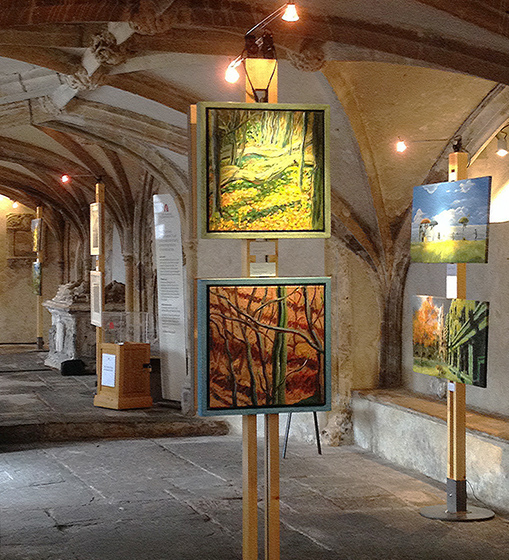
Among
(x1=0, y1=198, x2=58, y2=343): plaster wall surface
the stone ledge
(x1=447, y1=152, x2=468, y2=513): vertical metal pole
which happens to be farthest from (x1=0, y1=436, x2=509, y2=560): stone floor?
(x1=0, y1=198, x2=58, y2=343): plaster wall surface

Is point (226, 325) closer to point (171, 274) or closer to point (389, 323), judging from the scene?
point (389, 323)

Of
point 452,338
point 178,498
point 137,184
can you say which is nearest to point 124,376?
point 178,498

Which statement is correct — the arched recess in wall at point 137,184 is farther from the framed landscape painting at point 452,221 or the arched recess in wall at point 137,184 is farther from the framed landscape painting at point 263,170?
the framed landscape painting at point 263,170

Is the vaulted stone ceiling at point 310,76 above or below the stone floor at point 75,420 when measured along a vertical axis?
above

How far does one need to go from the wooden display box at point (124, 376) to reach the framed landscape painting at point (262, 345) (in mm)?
5609

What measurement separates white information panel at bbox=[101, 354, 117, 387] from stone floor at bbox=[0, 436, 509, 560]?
1.43 m

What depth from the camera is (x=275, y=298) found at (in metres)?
3.81

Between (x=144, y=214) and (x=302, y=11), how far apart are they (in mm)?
8649

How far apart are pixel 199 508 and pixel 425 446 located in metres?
2.08

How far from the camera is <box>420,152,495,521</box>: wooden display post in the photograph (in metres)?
5.52

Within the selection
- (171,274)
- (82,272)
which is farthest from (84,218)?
(171,274)

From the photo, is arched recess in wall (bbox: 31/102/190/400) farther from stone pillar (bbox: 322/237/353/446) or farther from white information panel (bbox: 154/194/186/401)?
stone pillar (bbox: 322/237/353/446)

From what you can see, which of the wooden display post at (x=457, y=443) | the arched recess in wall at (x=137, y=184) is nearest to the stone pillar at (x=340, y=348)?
the arched recess in wall at (x=137, y=184)

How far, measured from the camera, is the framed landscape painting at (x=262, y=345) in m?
3.75
